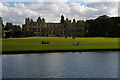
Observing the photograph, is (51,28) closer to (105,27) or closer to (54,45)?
(105,27)

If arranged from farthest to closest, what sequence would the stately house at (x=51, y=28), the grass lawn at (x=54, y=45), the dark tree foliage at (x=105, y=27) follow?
the stately house at (x=51, y=28) < the dark tree foliage at (x=105, y=27) < the grass lawn at (x=54, y=45)

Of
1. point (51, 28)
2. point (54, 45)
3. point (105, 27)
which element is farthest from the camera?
point (51, 28)

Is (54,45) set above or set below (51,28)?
below

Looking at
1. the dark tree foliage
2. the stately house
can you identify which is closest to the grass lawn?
the dark tree foliage

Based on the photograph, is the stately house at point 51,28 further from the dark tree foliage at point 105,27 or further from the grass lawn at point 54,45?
the grass lawn at point 54,45

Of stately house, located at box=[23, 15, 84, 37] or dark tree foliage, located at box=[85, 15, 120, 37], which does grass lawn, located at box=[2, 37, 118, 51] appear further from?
stately house, located at box=[23, 15, 84, 37]

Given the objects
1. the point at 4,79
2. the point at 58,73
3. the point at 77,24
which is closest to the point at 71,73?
the point at 58,73

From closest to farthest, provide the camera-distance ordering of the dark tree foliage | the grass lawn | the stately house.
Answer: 1. the grass lawn
2. the dark tree foliage
3. the stately house

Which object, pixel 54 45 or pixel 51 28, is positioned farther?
pixel 51 28

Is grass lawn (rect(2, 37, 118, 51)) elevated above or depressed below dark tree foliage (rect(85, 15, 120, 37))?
below

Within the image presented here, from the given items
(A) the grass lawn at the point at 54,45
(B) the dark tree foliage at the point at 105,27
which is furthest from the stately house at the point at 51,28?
(A) the grass lawn at the point at 54,45

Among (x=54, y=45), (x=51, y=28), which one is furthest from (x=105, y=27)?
(x=54, y=45)

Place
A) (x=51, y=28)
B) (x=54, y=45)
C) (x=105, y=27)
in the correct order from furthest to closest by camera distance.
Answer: (x=51, y=28), (x=105, y=27), (x=54, y=45)

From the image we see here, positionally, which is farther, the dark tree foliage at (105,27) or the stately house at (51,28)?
the stately house at (51,28)
